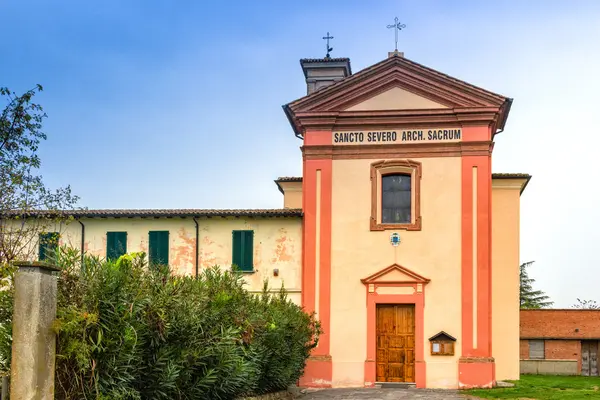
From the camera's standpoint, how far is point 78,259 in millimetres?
11047

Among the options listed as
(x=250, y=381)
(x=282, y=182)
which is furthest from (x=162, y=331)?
(x=282, y=182)

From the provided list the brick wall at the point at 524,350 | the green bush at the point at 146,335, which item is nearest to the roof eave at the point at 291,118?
the green bush at the point at 146,335

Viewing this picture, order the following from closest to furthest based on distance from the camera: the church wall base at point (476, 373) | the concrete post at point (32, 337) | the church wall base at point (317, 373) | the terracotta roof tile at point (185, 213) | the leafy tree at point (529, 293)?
the concrete post at point (32, 337) < the church wall base at point (476, 373) < the church wall base at point (317, 373) < the terracotta roof tile at point (185, 213) < the leafy tree at point (529, 293)

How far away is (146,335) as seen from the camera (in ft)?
37.9

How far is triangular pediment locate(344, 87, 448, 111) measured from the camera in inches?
978

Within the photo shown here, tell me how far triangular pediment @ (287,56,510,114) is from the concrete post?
15739 mm

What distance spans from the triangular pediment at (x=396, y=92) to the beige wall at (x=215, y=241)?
372 cm

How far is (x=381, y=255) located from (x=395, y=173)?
8.14ft

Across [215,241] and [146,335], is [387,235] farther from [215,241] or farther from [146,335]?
[146,335]

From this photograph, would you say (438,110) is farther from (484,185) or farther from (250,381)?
(250,381)

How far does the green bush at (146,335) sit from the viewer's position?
10.6m

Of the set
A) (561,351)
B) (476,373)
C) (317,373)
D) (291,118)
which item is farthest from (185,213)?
(561,351)

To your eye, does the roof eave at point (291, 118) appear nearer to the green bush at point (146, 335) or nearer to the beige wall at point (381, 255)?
the beige wall at point (381, 255)

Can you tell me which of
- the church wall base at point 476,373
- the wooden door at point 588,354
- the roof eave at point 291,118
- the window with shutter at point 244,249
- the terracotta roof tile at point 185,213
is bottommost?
the wooden door at point 588,354
